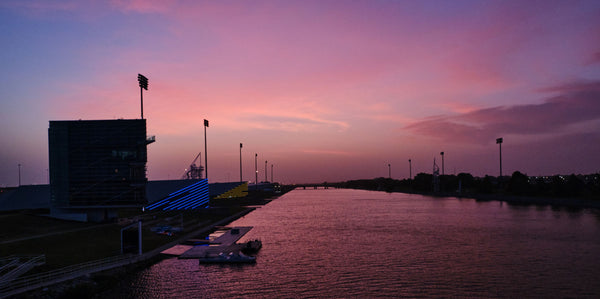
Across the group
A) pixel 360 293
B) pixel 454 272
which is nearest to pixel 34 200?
pixel 360 293

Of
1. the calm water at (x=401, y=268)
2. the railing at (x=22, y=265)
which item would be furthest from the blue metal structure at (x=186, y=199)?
the railing at (x=22, y=265)

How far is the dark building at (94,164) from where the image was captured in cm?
7750

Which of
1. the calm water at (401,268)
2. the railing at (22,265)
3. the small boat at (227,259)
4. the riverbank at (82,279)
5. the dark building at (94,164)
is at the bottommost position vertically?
the calm water at (401,268)

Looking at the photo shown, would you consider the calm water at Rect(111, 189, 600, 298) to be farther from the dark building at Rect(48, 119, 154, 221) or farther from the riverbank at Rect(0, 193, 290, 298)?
the dark building at Rect(48, 119, 154, 221)

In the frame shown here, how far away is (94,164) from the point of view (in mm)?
78062

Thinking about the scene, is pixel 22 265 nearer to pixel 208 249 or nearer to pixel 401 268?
pixel 208 249

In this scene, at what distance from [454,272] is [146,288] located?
36524 mm

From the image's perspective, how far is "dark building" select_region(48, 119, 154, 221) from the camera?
77.5 metres

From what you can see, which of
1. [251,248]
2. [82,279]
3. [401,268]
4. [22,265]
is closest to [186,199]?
[251,248]

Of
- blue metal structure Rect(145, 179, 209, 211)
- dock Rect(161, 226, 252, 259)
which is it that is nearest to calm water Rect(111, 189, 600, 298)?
dock Rect(161, 226, 252, 259)

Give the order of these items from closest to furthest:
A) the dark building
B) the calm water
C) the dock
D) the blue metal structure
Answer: the calm water < the dock < the dark building < the blue metal structure

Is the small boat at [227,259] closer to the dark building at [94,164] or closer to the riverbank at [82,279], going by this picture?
the riverbank at [82,279]

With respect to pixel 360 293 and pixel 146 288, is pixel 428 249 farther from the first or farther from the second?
pixel 146 288

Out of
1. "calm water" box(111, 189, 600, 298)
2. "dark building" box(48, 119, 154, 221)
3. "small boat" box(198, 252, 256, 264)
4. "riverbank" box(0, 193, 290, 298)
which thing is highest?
"dark building" box(48, 119, 154, 221)
